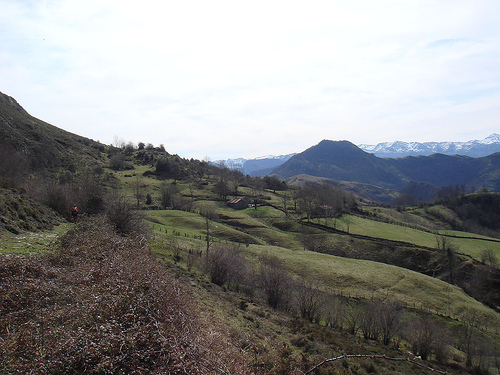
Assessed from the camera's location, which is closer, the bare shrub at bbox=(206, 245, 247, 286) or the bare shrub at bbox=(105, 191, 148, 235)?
the bare shrub at bbox=(105, 191, 148, 235)

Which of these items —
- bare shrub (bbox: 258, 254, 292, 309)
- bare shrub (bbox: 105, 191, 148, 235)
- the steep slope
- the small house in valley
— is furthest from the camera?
the small house in valley

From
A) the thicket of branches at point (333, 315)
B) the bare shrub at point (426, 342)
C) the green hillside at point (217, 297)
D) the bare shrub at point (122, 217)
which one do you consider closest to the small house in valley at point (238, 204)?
the green hillside at point (217, 297)

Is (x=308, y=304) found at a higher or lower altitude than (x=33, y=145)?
lower

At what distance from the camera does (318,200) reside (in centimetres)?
12338

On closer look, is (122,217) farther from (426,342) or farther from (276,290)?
(426,342)

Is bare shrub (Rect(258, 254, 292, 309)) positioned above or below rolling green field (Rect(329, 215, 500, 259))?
above

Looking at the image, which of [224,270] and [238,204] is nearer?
[224,270]

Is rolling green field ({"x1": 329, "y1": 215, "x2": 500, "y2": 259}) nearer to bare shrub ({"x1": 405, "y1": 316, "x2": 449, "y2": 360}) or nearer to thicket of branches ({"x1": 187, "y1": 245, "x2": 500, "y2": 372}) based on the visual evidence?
thicket of branches ({"x1": 187, "y1": 245, "x2": 500, "y2": 372})

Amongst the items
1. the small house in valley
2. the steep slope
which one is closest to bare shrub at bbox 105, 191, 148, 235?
the steep slope

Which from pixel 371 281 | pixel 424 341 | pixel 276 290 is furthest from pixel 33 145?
pixel 424 341

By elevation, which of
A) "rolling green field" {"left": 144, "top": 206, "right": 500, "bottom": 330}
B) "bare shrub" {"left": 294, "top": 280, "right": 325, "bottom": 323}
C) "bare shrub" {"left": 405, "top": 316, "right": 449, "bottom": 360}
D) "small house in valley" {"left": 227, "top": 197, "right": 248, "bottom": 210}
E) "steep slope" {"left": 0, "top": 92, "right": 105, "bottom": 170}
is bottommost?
"rolling green field" {"left": 144, "top": 206, "right": 500, "bottom": 330}

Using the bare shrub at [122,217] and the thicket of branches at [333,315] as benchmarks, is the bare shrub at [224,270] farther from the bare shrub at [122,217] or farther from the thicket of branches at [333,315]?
the bare shrub at [122,217]

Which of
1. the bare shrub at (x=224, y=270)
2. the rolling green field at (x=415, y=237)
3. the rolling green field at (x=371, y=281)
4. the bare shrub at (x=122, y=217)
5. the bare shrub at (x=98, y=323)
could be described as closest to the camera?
the bare shrub at (x=98, y=323)

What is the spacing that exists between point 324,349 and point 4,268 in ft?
65.1
